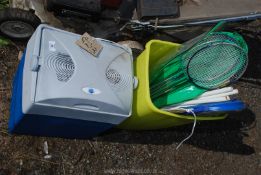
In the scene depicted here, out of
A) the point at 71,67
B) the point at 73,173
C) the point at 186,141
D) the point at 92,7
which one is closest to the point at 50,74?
the point at 71,67

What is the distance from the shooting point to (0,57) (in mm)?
2906

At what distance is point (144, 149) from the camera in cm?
297

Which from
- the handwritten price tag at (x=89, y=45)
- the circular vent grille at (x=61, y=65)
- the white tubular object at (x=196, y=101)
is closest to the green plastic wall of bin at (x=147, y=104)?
the white tubular object at (x=196, y=101)

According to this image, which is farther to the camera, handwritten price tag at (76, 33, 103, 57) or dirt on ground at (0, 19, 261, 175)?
dirt on ground at (0, 19, 261, 175)

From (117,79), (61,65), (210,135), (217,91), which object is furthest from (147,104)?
(210,135)

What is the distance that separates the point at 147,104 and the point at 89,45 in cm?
45

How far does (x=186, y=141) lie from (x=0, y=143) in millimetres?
1204

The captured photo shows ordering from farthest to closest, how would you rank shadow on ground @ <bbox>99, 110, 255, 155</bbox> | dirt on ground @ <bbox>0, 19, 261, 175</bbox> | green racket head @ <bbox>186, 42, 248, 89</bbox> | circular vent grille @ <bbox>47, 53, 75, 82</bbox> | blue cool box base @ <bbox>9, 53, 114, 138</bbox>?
shadow on ground @ <bbox>99, 110, 255, 155</bbox> → dirt on ground @ <bbox>0, 19, 261, 175</bbox> → green racket head @ <bbox>186, 42, 248, 89</bbox> → blue cool box base @ <bbox>9, 53, 114, 138</bbox> → circular vent grille @ <bbox>47, 53, 75, 82</bbox>

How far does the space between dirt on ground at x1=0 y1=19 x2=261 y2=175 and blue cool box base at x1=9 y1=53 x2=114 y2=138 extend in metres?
0.11

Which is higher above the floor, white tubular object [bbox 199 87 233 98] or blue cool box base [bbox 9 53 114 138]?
white tubular object [bbox 199 87 233 98]

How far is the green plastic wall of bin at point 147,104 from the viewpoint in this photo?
2555 mm

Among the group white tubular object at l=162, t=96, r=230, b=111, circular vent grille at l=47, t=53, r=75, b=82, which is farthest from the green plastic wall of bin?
circular vent grille at l=47, t=53, r=75, b=82

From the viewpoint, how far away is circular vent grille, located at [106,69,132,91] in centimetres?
241

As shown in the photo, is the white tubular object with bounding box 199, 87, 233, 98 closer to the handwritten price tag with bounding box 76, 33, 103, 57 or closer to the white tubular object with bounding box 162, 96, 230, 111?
the white tubular object with bounding box 162, 96, 230, 111
